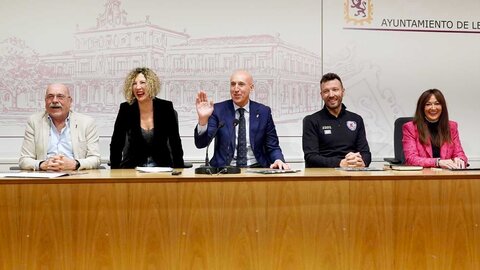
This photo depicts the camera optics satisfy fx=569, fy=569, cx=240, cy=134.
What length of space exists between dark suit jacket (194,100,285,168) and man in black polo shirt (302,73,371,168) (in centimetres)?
23

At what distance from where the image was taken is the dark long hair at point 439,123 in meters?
3.62

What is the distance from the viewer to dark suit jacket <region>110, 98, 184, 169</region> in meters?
3.63

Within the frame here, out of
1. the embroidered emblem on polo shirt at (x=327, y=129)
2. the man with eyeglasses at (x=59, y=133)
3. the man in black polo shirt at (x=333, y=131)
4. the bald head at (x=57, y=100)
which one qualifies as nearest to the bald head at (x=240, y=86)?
the man in black polo shirt at (x=333, y=131)

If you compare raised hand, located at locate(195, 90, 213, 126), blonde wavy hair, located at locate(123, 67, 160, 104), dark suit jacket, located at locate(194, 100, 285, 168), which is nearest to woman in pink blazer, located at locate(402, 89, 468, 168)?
dark suit jacket, located at locate(194, 100, 285, 168)

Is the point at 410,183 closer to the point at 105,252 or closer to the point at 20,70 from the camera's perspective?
the point at 105,252

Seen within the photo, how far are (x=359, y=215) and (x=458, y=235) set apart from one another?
0.50 m

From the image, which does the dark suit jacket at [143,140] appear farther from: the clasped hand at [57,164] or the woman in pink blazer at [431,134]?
the woman in pink blazer at [431,134]

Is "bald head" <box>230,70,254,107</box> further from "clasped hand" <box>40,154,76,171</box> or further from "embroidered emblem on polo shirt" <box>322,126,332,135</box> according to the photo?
"clasped hand" <box>40,154,76,171</box>

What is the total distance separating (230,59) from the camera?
4.66m

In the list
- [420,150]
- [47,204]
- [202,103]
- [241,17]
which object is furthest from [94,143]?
[420,150]

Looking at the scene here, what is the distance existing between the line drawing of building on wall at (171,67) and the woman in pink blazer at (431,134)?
1199 millimetres

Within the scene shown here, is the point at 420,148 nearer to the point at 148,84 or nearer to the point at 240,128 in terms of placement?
the point at 240,128

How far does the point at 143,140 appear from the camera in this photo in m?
3.62

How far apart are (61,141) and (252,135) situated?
120 centimetres
